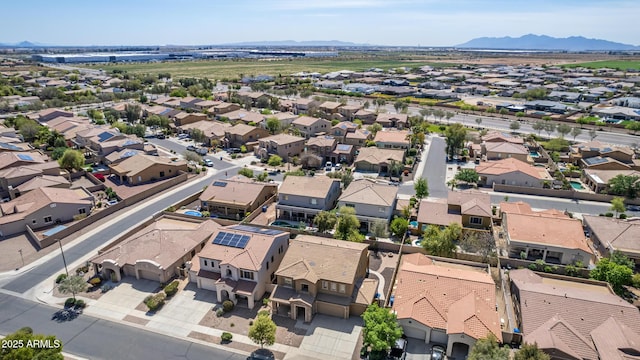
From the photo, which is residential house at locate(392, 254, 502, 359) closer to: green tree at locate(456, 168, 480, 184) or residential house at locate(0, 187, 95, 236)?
green tree at locate(456, 168, 480, 184)

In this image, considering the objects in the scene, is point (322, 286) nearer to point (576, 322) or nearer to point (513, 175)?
point (576, 322)

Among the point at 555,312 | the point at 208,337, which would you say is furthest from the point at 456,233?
the point at 208,337

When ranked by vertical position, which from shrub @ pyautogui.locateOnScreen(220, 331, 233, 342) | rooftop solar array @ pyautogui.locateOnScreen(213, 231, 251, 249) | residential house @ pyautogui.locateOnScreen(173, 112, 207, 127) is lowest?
shrub @ pyautogui.locateOnScreen(220, 331, 233, 342)

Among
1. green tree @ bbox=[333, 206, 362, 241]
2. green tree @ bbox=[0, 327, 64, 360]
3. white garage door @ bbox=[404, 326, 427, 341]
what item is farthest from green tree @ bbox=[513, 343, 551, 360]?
green tree @ bbox=[0, 327, 64, 360]

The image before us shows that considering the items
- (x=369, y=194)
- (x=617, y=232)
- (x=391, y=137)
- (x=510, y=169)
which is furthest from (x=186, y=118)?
(x=617, y=232)

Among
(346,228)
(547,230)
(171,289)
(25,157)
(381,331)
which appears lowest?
(171,289)

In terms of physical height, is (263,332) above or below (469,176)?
below
